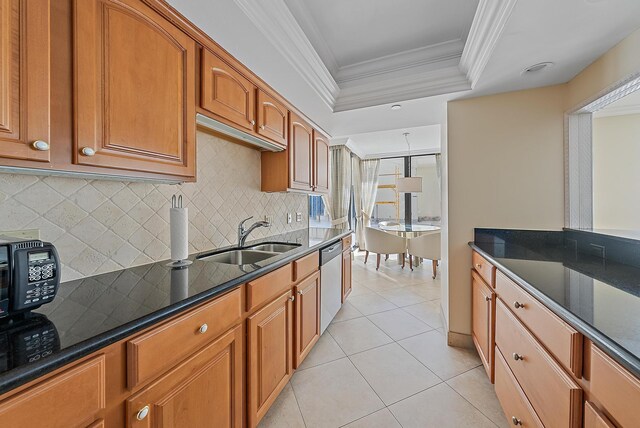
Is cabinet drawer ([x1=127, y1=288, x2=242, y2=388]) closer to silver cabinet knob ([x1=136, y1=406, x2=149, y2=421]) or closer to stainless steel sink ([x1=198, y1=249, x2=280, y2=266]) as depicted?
silver cabinet knob ([x1=136, y1=406, x2=149, y2=421])

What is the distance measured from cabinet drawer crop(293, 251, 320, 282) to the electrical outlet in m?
1.20

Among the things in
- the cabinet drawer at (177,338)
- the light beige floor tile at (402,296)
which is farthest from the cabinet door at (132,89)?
the light beige floor tile at (402,296)

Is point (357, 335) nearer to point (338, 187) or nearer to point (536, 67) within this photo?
point (536, 67)

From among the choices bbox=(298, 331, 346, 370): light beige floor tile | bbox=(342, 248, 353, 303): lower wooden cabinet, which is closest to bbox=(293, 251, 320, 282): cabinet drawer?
bbox=(298, 331, 346, 370): light beige floor tile

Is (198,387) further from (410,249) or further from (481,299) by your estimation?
(410,249)

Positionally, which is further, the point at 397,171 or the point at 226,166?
the point at 397,171

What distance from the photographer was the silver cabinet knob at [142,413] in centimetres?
76

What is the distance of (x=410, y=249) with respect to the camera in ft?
14.3

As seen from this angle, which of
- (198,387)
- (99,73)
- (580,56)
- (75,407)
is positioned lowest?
(198,387)

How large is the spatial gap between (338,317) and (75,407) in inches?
97.1

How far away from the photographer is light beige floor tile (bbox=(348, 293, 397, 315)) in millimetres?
3016

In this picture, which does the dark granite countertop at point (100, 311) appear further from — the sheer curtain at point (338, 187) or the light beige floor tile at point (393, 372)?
the sheer curtain at point (338, 187)

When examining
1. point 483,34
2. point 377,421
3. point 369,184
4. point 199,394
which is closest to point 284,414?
point 377,421

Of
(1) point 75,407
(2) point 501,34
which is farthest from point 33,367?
(2) point 501,34
